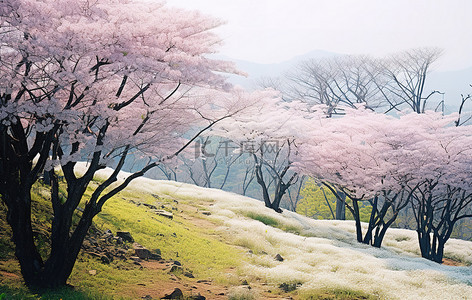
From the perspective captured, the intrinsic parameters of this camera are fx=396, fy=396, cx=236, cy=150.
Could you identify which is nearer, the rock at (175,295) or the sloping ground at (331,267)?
the rock at (175,295)

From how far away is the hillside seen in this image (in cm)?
1077

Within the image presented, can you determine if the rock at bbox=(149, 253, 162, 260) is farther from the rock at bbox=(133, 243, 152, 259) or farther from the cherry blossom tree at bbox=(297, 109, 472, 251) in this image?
the cherry blossom tree at bbox=(297, 109, 472, 251)

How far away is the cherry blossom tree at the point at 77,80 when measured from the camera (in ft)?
25.2

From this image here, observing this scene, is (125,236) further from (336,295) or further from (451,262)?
(451,262)

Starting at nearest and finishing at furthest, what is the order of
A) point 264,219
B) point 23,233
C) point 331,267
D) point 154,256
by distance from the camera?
point 23,233
point 154,256
point 331,267
point 264,219

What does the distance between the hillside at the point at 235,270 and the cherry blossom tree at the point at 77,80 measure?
1.74 meters

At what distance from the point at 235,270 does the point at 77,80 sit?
30.0 ft

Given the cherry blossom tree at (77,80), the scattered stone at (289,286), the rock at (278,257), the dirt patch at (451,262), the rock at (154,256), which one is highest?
the cherry blossom tree at (77,80)

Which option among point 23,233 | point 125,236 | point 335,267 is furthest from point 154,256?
point 335,267

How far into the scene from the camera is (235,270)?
14359 mm

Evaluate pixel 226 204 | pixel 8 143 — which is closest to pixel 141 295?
pixel 8 143

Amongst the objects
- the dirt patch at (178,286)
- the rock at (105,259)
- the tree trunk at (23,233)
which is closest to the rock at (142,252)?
the dirt patch at (178,286)

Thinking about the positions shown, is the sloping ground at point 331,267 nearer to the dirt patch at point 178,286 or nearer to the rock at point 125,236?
the dirt patch at point 178,286

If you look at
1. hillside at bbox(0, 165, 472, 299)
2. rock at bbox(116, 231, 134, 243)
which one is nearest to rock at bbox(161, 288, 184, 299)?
hillside at bbox(0, 165, 472, 299)
